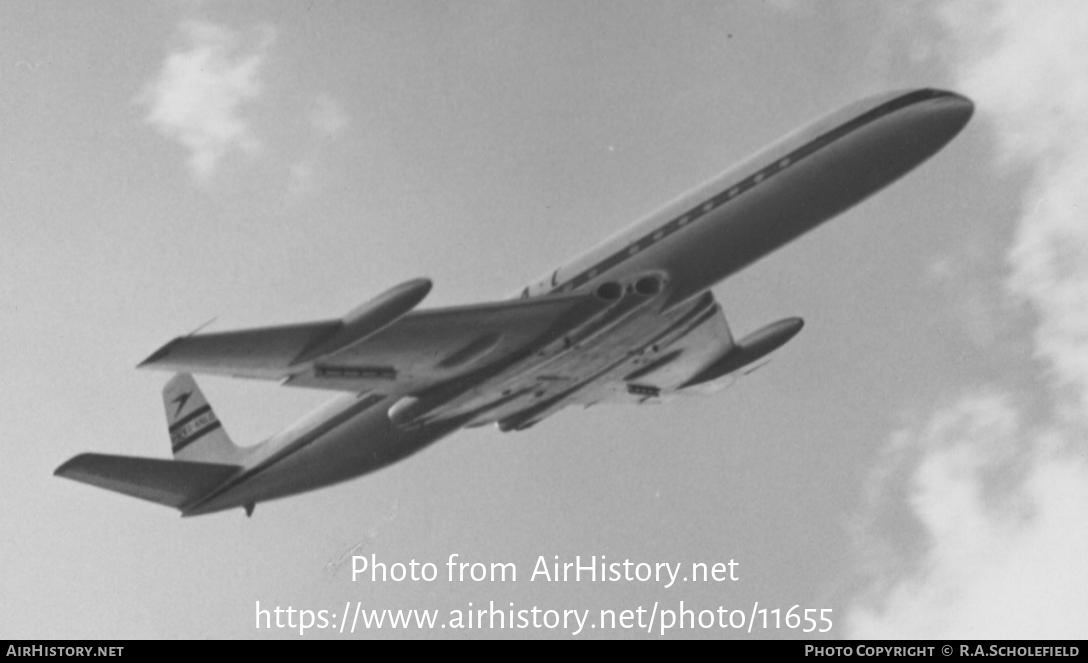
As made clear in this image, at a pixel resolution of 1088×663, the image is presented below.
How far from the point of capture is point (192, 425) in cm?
3325

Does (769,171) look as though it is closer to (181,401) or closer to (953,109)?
(953,109)

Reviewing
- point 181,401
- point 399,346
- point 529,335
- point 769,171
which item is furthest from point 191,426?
point 769,171

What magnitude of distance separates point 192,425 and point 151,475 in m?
5.06

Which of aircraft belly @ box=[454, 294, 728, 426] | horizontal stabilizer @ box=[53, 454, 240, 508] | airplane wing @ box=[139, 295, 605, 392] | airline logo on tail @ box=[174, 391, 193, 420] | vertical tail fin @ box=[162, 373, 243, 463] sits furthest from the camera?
airline logo on tail @ box=[174, 391, 193, 420]

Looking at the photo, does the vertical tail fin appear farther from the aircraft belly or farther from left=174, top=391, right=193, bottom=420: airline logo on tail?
the aircraft belly

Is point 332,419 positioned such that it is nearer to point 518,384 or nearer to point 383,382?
point 383,382

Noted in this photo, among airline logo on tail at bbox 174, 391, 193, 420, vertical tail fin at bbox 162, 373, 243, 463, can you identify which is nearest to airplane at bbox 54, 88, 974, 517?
vertical tail fin at bbox 162, 373, 243, 463

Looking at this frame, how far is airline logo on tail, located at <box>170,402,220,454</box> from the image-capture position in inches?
1294

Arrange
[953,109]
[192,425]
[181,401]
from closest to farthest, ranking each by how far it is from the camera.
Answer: [953,109], [192,425], [181,401]

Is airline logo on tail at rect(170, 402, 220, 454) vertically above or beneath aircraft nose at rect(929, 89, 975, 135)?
beneath

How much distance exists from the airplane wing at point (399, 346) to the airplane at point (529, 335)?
34 millimetres

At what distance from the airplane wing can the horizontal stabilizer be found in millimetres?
5157

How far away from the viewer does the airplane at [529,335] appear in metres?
23.5
